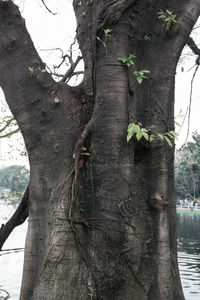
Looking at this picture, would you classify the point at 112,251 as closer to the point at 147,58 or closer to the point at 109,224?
the point at 109,224

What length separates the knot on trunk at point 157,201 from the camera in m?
2.58

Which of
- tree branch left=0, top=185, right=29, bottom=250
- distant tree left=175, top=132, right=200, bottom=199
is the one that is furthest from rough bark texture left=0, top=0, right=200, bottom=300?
distant tree left=175, top=132, right=200, bottom=199

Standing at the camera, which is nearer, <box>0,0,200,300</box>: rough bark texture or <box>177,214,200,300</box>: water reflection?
<box>0,0,200,300</box>: rough bark texture

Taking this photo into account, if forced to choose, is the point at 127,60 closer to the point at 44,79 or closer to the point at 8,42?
the point at 44,79

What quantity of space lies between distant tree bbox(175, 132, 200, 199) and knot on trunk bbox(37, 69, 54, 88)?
4042 cm

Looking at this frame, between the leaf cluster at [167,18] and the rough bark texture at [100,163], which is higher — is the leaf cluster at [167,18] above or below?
above

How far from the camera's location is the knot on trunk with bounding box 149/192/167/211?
2.58 metres

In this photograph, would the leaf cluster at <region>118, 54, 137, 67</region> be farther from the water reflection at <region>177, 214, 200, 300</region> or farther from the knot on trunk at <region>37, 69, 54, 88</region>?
the water reflection at <region>177, 214, 200, 300</region>

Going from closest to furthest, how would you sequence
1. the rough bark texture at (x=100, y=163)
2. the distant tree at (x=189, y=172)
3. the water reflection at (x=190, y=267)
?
the rough bark texture at (x=100, y=163) < the water reflection at (x=190, y=267) < the distant tree at (x=189, y=172)

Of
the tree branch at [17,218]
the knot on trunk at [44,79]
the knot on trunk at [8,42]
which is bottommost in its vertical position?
the tree branch at [17,218]

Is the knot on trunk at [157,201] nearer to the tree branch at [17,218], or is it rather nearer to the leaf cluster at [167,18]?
the tree branch at [17,218]

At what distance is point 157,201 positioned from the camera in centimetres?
258

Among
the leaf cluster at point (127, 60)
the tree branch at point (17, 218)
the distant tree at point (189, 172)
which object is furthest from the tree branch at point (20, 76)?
the distant tree at point (189, 172)


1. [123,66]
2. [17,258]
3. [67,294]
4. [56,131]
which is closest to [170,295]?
[67,294]
